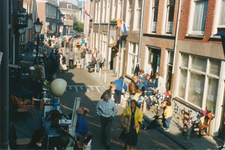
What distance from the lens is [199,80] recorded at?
36.9 feet

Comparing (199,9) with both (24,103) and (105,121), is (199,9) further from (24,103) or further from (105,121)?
(24,103)

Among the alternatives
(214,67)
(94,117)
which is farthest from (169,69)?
(94,117)

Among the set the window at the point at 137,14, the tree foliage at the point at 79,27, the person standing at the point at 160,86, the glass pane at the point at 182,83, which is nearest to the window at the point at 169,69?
the person standing at the point at 160,86

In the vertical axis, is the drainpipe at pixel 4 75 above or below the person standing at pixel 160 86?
above

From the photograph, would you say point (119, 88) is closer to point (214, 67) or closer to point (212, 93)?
point (212, 93)

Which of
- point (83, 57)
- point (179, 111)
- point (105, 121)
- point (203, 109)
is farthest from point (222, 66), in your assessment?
point (83, 57)

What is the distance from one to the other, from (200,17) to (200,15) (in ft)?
0.29

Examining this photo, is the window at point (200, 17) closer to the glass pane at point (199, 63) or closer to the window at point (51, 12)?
the glass pane at point (199, 63)

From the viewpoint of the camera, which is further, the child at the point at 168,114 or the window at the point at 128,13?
the window at the point at 128,13

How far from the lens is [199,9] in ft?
38.1

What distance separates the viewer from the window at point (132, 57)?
61.4 feet

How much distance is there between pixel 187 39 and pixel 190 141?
4.88 m

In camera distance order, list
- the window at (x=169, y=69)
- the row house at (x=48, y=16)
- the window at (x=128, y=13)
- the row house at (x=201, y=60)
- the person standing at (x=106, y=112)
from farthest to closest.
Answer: the row house at (x=48, y=16)
the window at (x=128, y=13)
the window at (x=169, y=69)
the row house at (x=201, y=60)
the person standing at (x=106, y=112)

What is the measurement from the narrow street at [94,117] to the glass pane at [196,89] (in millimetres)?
2380
